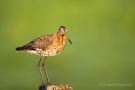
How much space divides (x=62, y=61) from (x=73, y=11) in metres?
3.91

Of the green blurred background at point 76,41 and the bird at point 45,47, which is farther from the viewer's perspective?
the green blurred background at point 76,41

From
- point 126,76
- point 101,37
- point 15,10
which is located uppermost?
point 15,10

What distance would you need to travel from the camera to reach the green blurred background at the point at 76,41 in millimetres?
17172

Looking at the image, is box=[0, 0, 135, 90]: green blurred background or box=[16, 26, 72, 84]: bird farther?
box=[0, 0, 135, 90]: green blurred background

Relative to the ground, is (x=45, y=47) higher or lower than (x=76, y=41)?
lower

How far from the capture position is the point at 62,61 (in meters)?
18.8

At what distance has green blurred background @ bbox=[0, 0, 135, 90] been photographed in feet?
56.3

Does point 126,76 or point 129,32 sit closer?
point 126,76

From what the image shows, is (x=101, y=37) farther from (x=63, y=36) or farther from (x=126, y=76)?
(x=63, y=36)

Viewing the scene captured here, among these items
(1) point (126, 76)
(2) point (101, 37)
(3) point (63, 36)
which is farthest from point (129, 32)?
(3) point (63, 36)

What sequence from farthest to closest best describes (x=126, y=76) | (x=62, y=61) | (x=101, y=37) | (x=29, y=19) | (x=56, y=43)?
(x=29, y=19)
(x=101, y=37)
(x=62, y=61)
(x=126, y=76)
(x=56, y=43)

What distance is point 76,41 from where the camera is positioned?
20031 mm

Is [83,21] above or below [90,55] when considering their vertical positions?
above

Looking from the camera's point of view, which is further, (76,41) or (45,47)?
(76,41)
